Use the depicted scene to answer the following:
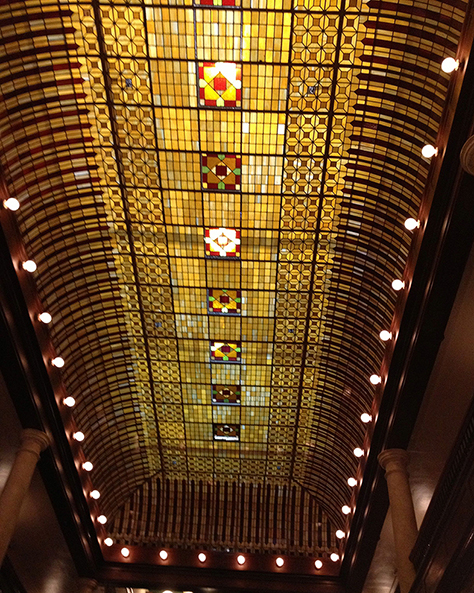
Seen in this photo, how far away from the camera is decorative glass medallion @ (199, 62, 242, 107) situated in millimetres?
9133

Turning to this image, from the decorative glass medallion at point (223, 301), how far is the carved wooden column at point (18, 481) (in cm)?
415

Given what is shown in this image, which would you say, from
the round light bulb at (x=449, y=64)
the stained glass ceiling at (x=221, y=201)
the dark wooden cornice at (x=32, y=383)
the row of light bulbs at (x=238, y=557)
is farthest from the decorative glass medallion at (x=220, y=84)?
the row of light bulbs at (x=238, y=557)

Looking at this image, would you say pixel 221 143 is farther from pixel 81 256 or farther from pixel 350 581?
pixel 350 581

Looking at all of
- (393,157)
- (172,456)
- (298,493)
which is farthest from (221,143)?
(298,493)

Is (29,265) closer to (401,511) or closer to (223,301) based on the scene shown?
(223,301)

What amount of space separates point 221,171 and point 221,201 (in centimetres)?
61

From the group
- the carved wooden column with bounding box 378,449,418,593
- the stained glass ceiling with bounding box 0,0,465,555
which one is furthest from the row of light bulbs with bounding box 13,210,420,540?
the carved wooden column with bounding box 378,449,418,593

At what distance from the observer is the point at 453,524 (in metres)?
8.58

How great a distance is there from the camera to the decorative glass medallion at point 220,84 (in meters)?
9.13

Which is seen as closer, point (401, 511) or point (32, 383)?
point (32, 383)

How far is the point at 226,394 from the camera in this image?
14.8 meters

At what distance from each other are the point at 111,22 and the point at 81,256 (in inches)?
174

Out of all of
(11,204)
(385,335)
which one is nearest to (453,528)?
(385,335)

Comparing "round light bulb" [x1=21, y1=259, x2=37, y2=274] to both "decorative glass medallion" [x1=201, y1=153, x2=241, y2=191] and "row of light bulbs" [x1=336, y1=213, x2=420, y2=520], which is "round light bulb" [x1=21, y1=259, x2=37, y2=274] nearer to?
"decorative glass medallion" [x1=201, y1=153, x2=241, y2=191]
